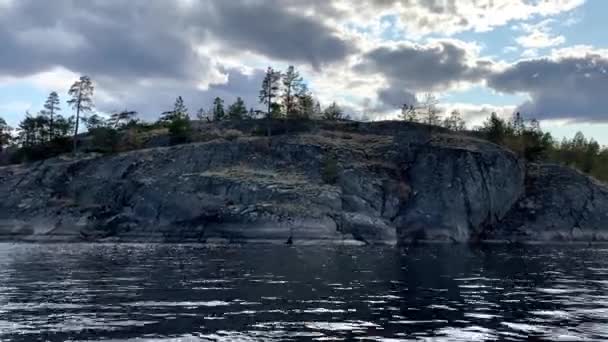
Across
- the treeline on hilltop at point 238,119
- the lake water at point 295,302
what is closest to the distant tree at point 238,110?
the treeline on hilltop at point 238,119

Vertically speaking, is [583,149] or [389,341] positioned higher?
[583,149]

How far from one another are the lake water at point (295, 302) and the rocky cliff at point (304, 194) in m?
40.9

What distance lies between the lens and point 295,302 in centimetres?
2619

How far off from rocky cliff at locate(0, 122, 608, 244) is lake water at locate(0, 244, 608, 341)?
40.9m

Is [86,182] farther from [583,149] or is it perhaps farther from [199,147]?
[583,149]

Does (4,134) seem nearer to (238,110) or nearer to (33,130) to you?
(33,130)

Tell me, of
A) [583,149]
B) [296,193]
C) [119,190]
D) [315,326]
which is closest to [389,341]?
[315,326]

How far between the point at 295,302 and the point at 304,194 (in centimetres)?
6685

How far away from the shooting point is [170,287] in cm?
3102

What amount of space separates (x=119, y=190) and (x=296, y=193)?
3050 centimetres

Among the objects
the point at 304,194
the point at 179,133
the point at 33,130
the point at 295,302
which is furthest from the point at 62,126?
the point at 295,302

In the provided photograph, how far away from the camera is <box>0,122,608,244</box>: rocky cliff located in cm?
8669

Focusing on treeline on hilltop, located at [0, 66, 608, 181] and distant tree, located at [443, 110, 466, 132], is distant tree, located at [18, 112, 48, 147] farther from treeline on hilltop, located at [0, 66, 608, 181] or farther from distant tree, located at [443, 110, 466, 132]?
distant tree, located at [443, 110, 466, 132]

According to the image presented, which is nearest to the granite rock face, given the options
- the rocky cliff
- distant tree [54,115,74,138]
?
the rocky cliff
